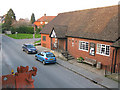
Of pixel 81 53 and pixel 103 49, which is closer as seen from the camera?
pixel 103 49

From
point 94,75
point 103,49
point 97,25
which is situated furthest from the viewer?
point 97,25

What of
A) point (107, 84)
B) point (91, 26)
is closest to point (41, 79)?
point (107, 84)

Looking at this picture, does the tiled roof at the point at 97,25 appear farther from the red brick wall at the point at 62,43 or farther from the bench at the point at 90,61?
the bench at the point at 90,61

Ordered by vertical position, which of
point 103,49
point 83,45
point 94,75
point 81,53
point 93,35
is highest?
point 93,35

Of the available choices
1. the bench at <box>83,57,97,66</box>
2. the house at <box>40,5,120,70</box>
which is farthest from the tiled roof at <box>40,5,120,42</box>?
the bench at <box>83,57,97,66</box>

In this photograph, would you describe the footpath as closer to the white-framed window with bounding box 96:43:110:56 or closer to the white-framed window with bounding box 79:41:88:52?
the white-framed window with bounding box 96:43:110:56

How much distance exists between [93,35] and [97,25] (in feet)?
6.25

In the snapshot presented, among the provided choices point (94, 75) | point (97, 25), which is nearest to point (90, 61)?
point (94, 75)

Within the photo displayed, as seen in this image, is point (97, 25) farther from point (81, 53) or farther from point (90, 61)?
point (90, 61)

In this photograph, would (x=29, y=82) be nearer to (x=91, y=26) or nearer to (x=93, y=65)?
(x=93, y=65)

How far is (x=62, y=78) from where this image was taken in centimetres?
1142

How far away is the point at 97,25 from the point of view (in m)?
16.1

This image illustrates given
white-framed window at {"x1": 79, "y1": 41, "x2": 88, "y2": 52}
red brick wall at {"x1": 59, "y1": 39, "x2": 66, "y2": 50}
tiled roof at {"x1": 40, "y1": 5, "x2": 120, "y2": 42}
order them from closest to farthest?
tiled roof at {"x1": 40, "y1": 5, "x2": 120, "y2": 42} → white-framed window at {"x1": 79, "y1": 41, "x2": 88, "y2": 52} → red brick wall at {"x1": 59, "y1": 39, "x2": 66, "y2": 50}

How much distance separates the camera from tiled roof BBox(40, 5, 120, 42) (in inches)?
546
